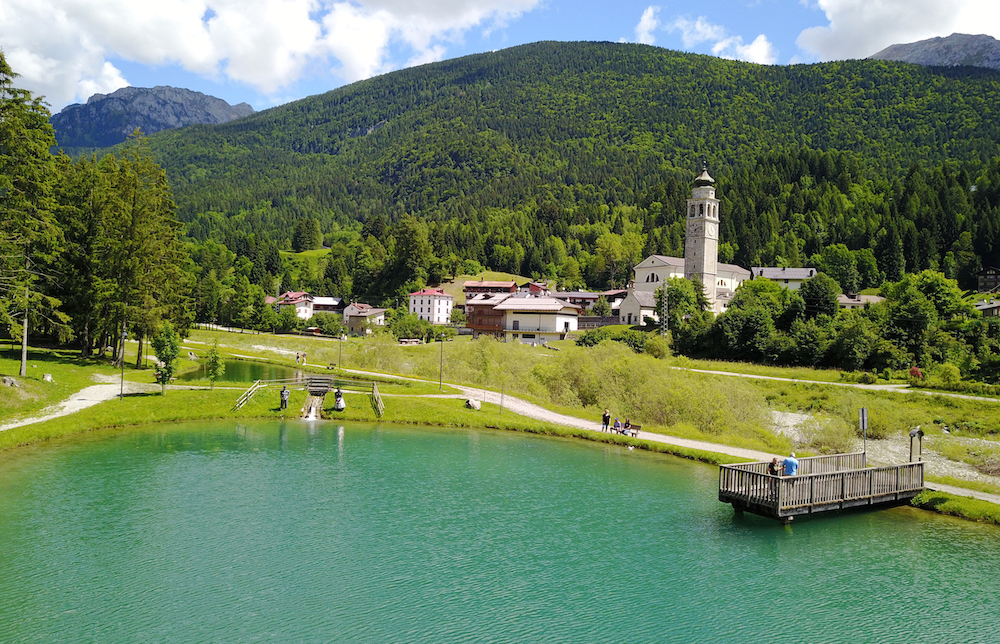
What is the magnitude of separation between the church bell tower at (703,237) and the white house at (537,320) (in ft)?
77.2

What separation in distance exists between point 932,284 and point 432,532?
78.9 meters

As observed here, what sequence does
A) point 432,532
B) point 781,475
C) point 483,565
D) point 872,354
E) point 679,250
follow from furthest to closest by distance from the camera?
point 679,250 < point 872,354 < point 781,475 < point 432,532 < point 483,565

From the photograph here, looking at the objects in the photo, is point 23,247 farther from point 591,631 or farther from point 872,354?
point 872,354

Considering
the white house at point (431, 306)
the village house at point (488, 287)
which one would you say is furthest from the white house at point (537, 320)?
the village house at point (488, 287)

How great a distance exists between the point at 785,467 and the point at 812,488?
1.03 m

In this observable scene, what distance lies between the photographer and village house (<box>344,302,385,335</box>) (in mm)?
120312

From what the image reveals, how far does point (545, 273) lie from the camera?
159250 mm

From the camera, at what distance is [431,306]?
126 meters

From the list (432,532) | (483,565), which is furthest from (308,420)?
(483,565)

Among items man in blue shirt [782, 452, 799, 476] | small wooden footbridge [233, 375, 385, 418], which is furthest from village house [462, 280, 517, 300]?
man in blue shirt [782, 452, 799, 476]

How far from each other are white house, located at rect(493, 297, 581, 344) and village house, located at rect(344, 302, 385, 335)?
2574cm

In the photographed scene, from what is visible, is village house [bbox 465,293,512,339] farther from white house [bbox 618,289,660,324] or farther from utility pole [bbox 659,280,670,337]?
utility pole [bbox 659,280,670,337]

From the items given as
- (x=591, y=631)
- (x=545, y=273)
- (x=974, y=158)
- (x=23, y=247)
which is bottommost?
(x=591, y=631)

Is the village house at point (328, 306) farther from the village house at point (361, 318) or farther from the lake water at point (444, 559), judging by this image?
the lake water at point (444, 559)
